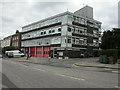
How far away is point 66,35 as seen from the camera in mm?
45500

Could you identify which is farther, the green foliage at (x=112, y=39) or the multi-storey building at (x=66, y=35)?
the multi-storey building at (x=66, y=35)

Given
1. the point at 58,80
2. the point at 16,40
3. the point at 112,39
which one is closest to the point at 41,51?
the point at 112,39

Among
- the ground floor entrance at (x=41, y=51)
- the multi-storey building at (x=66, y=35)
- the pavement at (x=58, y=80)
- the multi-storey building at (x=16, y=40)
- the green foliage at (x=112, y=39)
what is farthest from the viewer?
the multi-storey building at (x=16, y=40)

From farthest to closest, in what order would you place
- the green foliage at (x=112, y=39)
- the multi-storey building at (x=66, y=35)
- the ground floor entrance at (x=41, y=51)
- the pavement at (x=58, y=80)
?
1. the ground floor entrance at (x=41, y=51)
2. the multi-storey building at (x=66, y=35)
3. the green foliage at (x=112, y=39)
4. the pavement at (x=58, y=80)

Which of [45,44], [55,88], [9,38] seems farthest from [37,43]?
[55,88]

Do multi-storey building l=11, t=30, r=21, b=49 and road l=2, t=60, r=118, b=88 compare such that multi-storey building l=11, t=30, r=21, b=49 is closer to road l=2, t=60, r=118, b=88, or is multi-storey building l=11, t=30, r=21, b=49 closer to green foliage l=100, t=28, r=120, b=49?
green foliage l=100, t=28, r=120, b=49

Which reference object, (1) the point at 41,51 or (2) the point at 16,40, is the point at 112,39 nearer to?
(1) the point at 41,51

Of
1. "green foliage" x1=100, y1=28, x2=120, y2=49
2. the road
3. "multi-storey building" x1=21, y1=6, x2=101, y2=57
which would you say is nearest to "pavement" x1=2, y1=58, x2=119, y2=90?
the road

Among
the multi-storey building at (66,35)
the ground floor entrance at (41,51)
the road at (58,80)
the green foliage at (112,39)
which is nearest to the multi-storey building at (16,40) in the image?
the multi-storey building at (66,35)

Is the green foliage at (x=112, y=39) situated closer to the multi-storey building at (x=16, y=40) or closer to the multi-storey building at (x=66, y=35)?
the multi-storey building at (x=66, y=35)

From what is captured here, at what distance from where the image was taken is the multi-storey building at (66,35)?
4634 centimetres

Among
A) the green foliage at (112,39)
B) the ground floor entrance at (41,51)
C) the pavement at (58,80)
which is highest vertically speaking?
the green foliage at (112,39)

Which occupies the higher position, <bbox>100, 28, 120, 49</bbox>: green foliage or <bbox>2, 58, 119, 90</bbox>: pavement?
<bbox>100, 28, 120, 49</bbox>: green foliage

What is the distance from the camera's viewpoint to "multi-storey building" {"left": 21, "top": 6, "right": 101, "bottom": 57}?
46.3 metres
